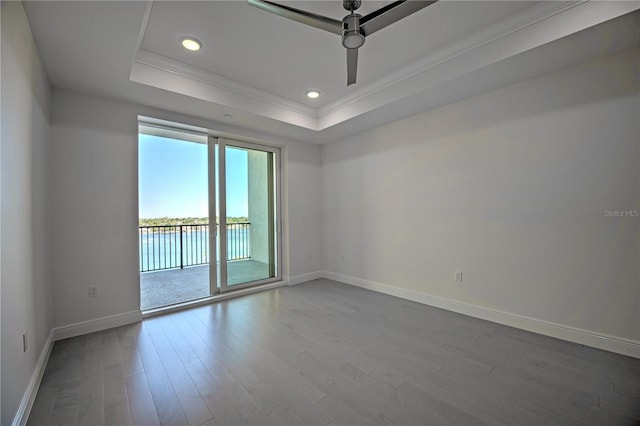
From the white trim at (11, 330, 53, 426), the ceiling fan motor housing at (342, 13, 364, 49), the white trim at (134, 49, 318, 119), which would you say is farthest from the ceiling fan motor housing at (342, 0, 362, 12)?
the white trim at (11, 330, 53, 426)

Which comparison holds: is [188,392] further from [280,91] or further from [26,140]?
[280,91]

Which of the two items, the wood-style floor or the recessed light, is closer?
the wood-style floor

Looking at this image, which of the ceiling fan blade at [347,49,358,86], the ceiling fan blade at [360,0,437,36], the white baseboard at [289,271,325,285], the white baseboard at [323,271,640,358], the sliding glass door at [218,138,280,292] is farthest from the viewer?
the white baseboard at [289,271,325,285]

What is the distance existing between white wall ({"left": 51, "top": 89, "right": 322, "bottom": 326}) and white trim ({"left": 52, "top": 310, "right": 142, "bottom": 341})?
0.04 meters

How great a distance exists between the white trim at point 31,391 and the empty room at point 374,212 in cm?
2

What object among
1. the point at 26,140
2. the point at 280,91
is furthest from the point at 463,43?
the point at 26,140

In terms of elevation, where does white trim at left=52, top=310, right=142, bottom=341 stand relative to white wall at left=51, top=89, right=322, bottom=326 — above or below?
below

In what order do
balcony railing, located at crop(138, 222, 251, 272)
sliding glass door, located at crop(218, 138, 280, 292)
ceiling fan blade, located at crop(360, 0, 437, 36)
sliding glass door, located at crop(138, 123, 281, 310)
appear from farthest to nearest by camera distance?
balcony railing, located at crop(138, 222, 251, 272)
sliding glass door, located at crop(218, 138, 280, 292)
sliding glass door, located at crop(138, 123, 281, 310)
ceiling fan blade, located at crop(360, 0, 437, 36)

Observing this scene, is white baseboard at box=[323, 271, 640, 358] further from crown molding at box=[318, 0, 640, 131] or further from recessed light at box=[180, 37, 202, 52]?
recessed light at box=[180, 37, 202, 52]

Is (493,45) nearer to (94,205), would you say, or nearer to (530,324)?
(530,324)

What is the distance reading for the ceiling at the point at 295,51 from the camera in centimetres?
195

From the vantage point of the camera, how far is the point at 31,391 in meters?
1.76

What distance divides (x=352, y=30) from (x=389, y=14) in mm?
240

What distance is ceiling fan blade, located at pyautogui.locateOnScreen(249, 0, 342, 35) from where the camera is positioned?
65.9 inches
